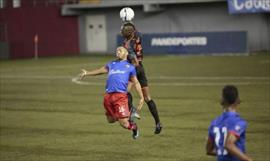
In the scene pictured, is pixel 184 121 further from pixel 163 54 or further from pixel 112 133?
pixel 163 54

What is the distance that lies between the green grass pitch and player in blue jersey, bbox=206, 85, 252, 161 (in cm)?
1090

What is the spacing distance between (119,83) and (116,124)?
13.0 m

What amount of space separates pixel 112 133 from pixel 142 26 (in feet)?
132

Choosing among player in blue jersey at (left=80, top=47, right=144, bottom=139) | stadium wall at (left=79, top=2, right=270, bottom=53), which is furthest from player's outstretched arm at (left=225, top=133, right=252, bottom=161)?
stadium wall at (left=79, top=2, right=270, bottom=53)

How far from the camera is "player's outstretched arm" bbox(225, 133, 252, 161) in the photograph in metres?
8.66

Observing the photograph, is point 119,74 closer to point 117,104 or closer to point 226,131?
point 117,104

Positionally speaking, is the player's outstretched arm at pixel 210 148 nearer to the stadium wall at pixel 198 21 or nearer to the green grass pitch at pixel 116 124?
the green grass pitch at pixel 116 124

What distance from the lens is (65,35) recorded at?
67062mm

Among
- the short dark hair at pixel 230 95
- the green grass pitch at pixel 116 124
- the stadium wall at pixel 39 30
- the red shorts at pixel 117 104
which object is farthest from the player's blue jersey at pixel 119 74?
the stadium wall at pixel 39 30

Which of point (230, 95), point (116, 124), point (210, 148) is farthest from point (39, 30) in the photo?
point (230, 95)

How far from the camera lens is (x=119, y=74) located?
1395cm

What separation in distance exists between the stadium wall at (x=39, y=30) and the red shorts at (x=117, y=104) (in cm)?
5085

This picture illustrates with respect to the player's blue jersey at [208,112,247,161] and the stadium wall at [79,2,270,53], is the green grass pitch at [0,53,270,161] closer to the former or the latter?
the player's blue jersey at [208,112,247,161]

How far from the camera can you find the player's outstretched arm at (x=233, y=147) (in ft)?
28.4
